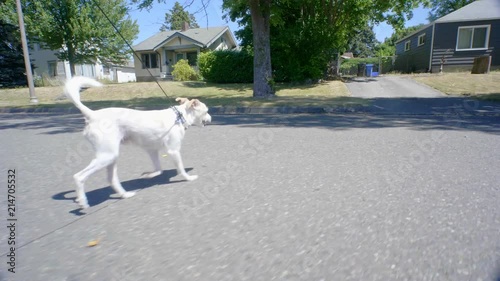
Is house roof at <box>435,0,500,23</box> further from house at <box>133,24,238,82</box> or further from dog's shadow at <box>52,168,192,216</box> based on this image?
dog's shadow at <box>52,168,192,216</box>

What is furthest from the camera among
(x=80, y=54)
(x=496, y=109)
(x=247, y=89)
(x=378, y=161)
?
(x=80, y=54)

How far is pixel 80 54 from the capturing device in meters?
31.0

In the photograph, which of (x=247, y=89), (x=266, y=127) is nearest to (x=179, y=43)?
(x=247, y=89)

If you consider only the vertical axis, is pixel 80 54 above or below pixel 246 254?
above

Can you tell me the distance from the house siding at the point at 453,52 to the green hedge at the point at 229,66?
15.9 m

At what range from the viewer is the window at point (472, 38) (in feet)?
78.9

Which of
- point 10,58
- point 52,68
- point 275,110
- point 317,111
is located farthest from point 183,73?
point 52,68

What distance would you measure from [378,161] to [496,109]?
7.17m

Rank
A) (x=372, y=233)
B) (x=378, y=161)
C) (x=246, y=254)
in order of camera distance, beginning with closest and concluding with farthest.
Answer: (x=246, y=254), (x=372, y=233), (x=378, y=161)

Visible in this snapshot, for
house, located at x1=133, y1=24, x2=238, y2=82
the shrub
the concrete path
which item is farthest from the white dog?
house, located at x1=133, y1=24, x2=238, y2=82

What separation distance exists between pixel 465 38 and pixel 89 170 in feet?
97.9

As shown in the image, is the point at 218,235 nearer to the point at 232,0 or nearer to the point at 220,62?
the point at 232,0

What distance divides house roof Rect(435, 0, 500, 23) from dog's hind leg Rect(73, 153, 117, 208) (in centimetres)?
2886

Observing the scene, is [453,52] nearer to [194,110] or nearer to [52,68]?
[194,110]
